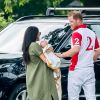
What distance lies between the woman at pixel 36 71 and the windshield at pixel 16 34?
153 centimetres

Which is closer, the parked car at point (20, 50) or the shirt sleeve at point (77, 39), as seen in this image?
the shirt sleeve at point (77, 39)

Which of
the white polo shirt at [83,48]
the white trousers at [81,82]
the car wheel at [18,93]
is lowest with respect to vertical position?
the car wheel at [18,93]

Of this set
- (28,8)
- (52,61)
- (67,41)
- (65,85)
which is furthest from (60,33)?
(28,8)

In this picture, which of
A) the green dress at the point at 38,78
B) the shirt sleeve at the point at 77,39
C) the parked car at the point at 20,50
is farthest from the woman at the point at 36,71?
the parked car at the point at 20,50

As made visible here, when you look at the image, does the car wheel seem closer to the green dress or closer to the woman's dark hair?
the green dress

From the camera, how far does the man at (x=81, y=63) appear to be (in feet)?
29.3

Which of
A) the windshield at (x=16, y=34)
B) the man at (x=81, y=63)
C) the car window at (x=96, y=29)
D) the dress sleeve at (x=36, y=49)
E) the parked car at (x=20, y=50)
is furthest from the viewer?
the windshield at (x=16, y=34)

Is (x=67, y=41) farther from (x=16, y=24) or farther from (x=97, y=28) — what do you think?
(x=16, y=24)

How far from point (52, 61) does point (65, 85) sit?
124cm

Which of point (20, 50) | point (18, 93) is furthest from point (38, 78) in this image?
point (20, 50)

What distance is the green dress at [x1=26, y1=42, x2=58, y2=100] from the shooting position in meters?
8.55

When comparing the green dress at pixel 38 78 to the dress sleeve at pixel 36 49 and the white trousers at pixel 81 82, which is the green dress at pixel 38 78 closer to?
the dress sleeve at pixel 36 49

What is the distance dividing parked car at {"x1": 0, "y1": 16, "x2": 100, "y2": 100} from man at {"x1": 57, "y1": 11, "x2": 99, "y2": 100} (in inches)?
29.2

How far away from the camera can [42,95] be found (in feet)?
28.4
